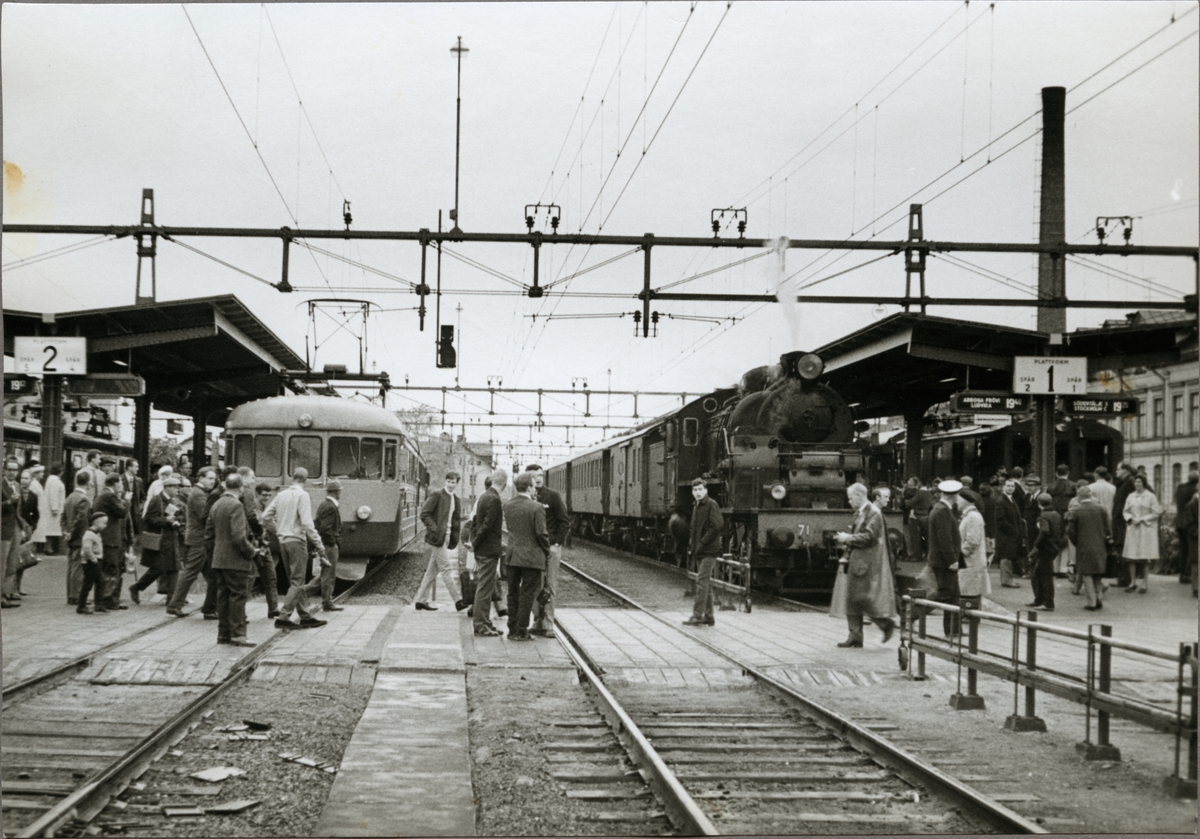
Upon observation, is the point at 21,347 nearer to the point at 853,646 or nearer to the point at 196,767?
the point at 196,767

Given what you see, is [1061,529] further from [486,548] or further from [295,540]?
[295,540]

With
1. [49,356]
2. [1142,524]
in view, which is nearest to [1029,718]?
[1142,524]

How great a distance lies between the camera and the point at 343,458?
18.7 m

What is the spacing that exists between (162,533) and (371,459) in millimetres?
5108

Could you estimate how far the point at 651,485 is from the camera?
81.1ft

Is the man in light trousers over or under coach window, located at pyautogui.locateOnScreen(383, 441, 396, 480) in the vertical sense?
under

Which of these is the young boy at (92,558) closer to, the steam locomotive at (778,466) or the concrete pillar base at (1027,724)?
the steam locomotive at (778,466)

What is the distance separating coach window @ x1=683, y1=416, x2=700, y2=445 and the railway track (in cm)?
1166

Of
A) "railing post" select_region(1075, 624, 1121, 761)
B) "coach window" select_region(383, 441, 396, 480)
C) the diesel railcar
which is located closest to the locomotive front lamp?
the diesel railcar

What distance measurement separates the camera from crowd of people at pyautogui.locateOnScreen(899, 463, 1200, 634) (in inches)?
398

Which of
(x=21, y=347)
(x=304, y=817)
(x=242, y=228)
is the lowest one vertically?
(x=304, y=817)

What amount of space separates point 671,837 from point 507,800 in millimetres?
1060

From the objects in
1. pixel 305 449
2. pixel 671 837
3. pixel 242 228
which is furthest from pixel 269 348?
pixel 671 837

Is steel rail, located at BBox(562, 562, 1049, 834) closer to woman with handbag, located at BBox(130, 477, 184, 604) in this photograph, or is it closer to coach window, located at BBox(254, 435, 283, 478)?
woman with handbag, located at BBox(130, 477, 184, 604)
